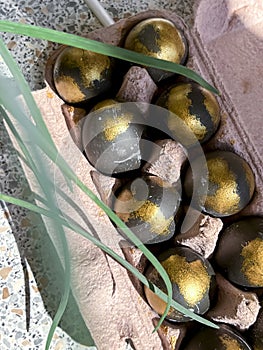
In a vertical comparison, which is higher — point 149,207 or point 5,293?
point 149,207

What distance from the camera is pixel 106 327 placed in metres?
0.60

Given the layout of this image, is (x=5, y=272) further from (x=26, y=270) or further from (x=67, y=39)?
(x=67, y=39)

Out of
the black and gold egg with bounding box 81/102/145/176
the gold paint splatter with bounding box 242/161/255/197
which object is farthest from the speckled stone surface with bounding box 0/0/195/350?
the gold paint splatter with bounding box 242/161/255/197

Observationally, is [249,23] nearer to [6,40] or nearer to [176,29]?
[176,29]

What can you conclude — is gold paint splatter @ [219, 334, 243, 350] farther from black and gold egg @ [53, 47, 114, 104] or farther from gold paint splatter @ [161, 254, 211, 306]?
black and gold egg @ [53, 47, 114, 104]

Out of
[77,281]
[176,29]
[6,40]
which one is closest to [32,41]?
[6,40]

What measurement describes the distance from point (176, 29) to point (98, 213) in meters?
0.20

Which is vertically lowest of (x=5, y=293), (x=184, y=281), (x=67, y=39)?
(x=5, y=293)

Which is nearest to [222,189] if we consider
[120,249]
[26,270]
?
[120,249]

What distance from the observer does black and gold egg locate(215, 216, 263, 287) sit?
1.93ft

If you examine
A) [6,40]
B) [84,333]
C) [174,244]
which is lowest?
[84,333]

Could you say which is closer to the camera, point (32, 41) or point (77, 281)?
point (77, 281)

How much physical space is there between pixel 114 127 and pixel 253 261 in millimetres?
179

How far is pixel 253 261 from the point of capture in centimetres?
59
